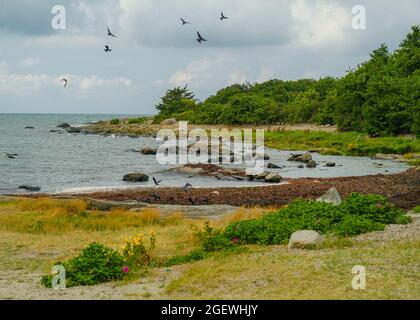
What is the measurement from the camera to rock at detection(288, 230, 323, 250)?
16359mm

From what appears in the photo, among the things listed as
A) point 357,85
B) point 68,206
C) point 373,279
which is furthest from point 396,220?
point 357,85

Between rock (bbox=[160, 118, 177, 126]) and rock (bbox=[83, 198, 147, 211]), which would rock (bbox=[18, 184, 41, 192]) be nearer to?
rock (bbox=[83, 198, 147, 211])

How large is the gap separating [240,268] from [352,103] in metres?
82.3

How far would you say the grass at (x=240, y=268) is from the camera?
11922mm

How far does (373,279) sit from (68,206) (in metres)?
19.0

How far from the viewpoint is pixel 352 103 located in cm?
9275

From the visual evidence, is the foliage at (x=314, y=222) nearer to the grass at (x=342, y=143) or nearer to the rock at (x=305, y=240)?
the rock at (x=305, y=240)

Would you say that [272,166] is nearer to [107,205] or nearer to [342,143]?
[342,143]

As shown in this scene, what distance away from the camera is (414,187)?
39812mm

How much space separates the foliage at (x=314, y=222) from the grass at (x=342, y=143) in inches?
2031

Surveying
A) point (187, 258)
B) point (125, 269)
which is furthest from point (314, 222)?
point (125, 269)

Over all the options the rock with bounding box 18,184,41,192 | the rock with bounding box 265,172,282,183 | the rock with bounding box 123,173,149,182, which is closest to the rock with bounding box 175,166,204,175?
the rock with bounding box 123,173,149,182

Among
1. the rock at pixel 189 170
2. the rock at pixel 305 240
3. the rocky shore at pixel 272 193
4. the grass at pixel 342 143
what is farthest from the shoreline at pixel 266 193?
the grass at pixel 342 143
